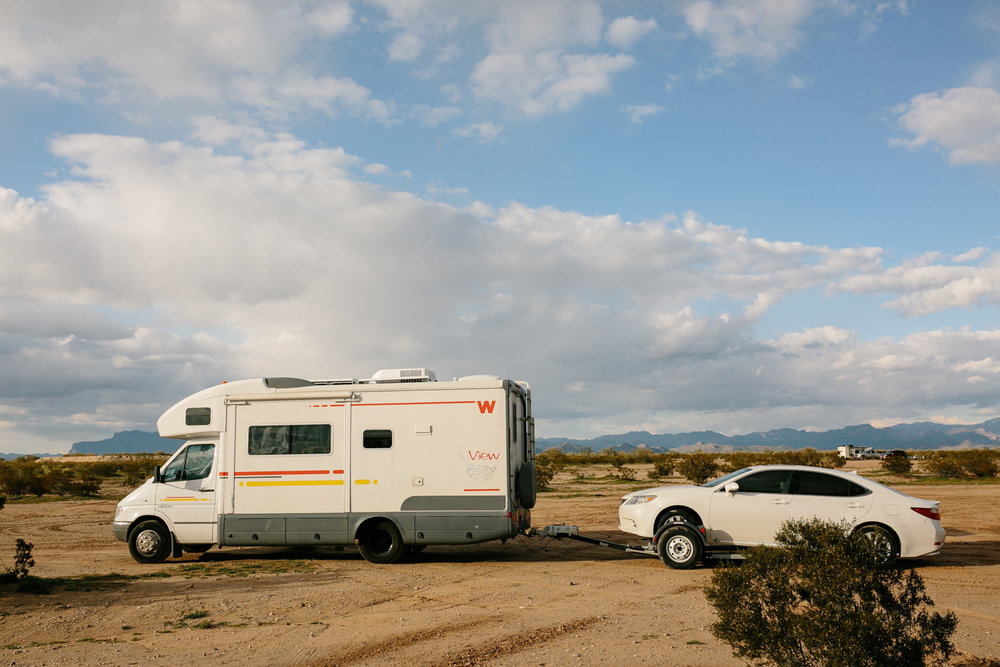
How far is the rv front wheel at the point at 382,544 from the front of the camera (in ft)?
43.2

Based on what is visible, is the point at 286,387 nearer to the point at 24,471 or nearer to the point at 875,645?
the point at 875,645

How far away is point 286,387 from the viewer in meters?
13.7

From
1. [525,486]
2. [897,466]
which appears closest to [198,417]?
[525,486]

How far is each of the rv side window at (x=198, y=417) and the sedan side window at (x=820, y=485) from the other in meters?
10.2

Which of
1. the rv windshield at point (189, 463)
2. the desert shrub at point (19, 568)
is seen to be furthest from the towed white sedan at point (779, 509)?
the desert shrub at point (19, 568)

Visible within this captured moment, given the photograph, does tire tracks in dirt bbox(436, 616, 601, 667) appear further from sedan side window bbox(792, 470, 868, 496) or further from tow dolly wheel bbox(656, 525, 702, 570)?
sedan side window bbox(792, 470, 868, 496)

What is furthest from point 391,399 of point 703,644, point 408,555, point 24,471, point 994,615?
point 24,471

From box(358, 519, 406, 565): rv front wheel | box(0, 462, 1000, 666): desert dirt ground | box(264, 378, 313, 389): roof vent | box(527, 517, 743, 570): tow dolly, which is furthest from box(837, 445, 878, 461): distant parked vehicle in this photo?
box(264, 378, 313, 389): roof vent

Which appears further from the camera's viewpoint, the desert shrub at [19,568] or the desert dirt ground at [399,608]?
the desert shrub at [19,568]

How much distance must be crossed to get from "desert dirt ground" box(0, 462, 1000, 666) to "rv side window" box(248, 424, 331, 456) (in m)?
1.99

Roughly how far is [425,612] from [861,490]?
7251mm

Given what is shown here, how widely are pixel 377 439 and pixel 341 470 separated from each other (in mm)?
822

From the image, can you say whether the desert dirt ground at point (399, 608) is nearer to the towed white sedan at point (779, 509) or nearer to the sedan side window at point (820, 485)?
the towed white sedan at point (779, 509)

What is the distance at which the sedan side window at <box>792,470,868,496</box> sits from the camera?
1216cm
